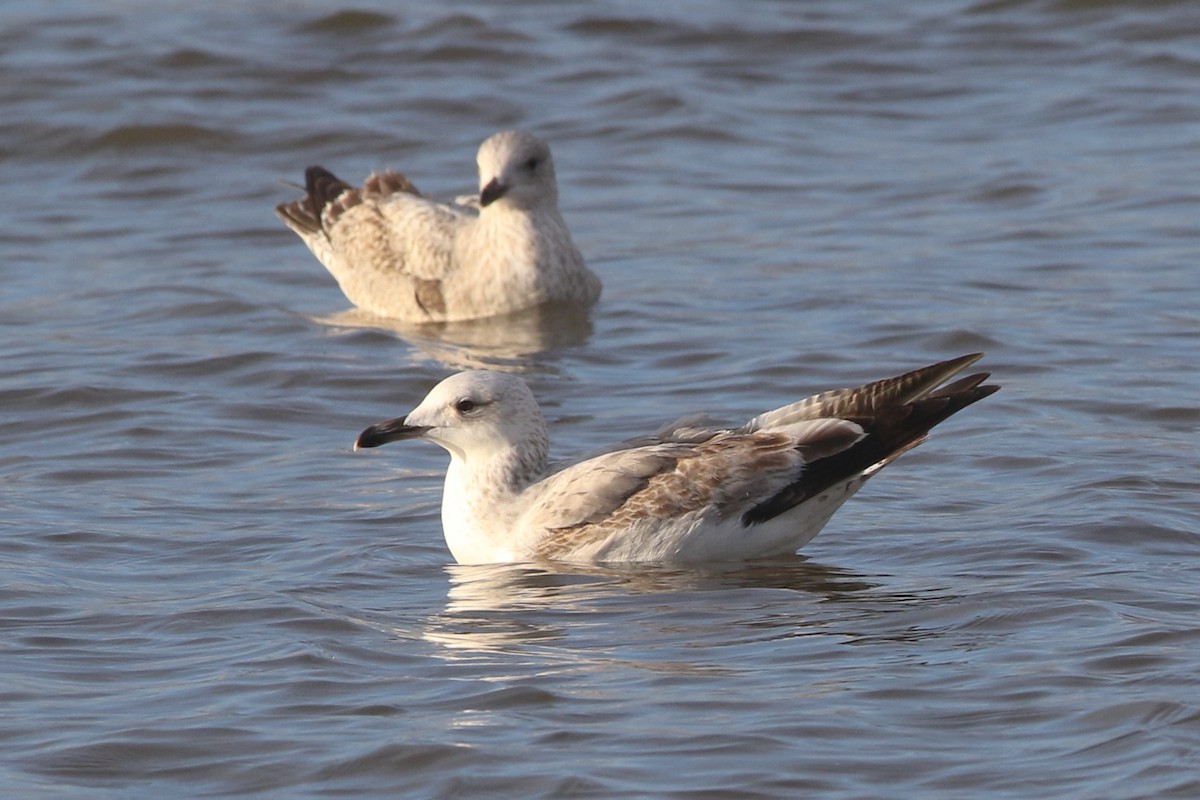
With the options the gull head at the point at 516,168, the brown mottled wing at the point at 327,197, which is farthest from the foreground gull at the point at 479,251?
the brown mottled wing at the point at 327,197

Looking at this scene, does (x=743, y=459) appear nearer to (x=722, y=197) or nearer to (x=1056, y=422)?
(x=1056, y=422)

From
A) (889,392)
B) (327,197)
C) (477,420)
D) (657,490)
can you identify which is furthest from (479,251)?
(889,392)

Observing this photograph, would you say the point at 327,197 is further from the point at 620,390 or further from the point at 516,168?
the point at 620,390

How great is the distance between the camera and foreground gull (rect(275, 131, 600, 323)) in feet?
40.5

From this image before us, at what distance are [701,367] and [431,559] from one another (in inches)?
122

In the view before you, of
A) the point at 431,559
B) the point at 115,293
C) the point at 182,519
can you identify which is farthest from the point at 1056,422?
the point at 115,293

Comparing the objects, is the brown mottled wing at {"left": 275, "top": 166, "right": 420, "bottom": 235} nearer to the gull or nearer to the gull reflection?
the gull reflection

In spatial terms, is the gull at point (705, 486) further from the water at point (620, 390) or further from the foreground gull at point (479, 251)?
the foreground gull at point (479, 251)

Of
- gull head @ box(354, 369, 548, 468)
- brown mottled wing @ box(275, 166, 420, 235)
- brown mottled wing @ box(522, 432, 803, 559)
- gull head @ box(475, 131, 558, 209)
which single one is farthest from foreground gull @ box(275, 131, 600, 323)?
brown mottled wing @ box(522, 432, 803, 559)

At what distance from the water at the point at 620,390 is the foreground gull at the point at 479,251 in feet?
0.87

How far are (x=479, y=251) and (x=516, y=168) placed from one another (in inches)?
19.6

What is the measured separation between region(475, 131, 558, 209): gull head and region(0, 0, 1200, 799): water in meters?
0.76

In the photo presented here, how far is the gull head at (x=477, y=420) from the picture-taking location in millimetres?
8000

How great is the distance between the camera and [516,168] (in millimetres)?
12422
